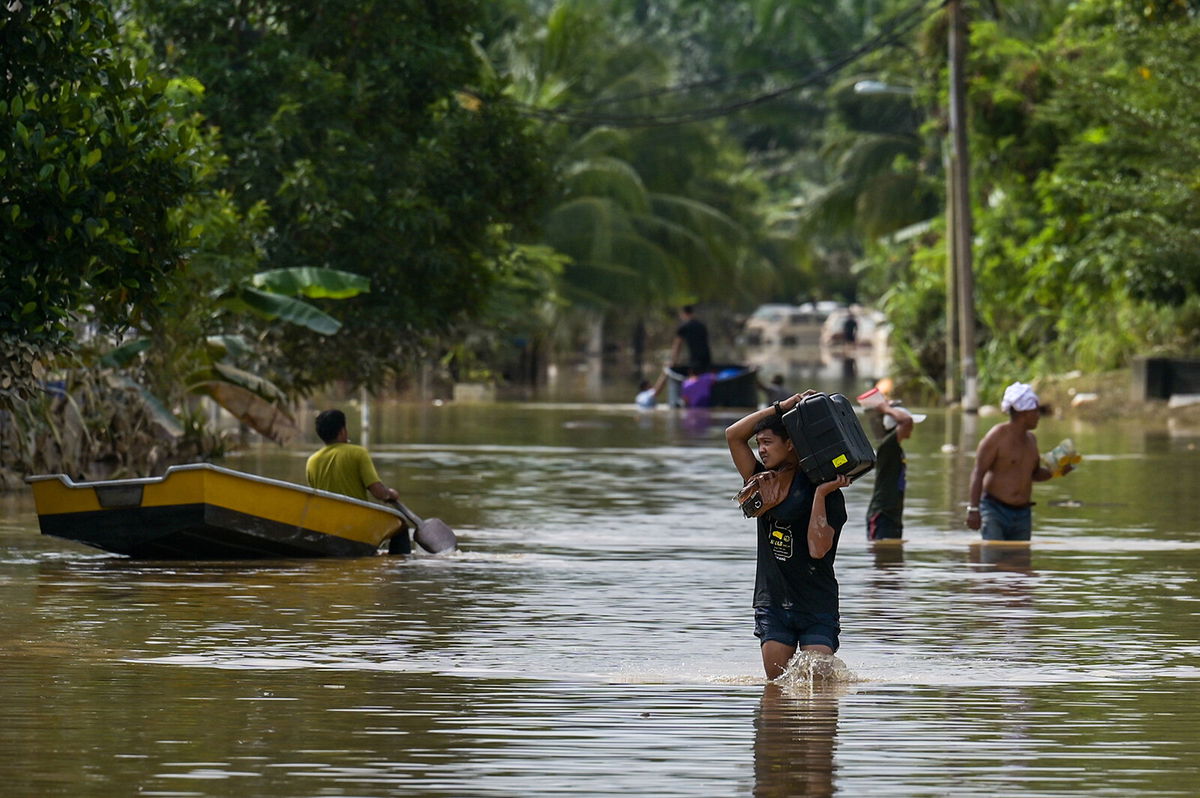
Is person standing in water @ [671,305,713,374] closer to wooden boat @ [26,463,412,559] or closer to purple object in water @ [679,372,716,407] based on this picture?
purple object in water @ [679,372,716,407]

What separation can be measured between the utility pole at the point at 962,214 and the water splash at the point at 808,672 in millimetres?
31947

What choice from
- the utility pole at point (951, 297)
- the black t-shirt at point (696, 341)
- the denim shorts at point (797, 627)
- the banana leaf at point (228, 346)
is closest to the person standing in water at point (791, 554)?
the denim shorts at point (797, 627)

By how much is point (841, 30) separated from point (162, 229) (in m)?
68.0

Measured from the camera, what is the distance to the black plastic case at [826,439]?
34.1 feet

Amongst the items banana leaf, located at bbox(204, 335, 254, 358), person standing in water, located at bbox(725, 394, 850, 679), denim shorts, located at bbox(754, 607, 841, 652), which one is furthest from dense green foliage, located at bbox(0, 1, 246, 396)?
banana leaf, located at bbox(204, 335, 254, 358)

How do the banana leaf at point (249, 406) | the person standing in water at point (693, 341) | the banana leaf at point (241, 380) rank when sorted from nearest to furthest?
the banana leaf at point (249, 406) → the banana leaf at point (241, 380) → the person standing in water at point (693, 341)

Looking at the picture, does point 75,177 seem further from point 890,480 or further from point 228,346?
point 228,346

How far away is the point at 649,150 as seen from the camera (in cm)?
7044

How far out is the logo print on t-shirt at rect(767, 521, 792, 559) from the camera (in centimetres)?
1078

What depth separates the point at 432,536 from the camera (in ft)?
58.7

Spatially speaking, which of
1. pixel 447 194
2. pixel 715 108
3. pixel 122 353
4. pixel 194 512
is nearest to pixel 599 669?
pixel 194 512

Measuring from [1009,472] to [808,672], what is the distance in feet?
22.6

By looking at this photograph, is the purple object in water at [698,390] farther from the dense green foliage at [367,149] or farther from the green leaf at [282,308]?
the green leaf at [282,308]

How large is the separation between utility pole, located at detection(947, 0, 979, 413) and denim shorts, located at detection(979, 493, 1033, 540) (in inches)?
973
